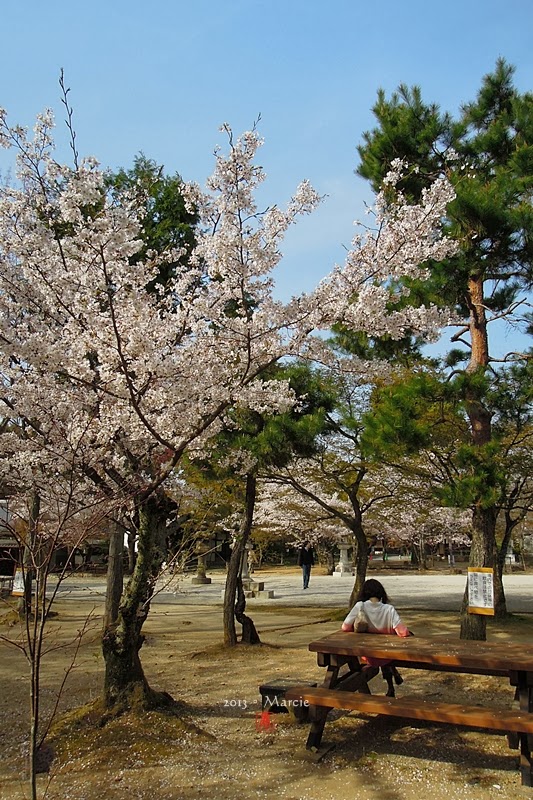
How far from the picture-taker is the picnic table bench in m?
3.30

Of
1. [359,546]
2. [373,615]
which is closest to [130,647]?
[373,615]

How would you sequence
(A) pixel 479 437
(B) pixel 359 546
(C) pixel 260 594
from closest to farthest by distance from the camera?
(A) pixel 479 437 → (B) pixel 359 546 → (C) pixel 260 594

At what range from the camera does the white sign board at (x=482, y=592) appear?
638cm

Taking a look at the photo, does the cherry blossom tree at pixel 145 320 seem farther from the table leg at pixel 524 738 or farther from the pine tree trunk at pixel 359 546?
the pine tree trunk at pixel 359 546

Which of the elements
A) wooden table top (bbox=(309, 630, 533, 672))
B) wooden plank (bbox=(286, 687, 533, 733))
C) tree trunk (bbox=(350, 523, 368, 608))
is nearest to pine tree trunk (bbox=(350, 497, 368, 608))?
tree trunk (bbox=(350, 523, 368, 608))

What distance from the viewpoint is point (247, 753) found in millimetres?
3766

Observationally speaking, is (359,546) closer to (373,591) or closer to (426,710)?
(373,591)

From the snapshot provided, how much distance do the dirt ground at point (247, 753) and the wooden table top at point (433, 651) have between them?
1.88ft

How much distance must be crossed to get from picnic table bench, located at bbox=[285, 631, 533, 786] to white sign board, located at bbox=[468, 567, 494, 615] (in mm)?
2271

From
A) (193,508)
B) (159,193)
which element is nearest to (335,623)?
(193,508)

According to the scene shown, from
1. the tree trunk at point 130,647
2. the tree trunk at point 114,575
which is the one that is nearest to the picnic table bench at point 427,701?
the tree trunk at point 130,647

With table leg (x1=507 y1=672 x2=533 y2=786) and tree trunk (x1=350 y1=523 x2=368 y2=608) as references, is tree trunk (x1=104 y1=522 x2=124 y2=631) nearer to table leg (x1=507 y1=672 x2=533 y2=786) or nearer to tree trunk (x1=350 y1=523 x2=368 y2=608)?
tree trunk (x1=350 y1=523 x2=368 y2=608)

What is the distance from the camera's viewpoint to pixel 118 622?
4254mm

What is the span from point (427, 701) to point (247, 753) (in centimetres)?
120
